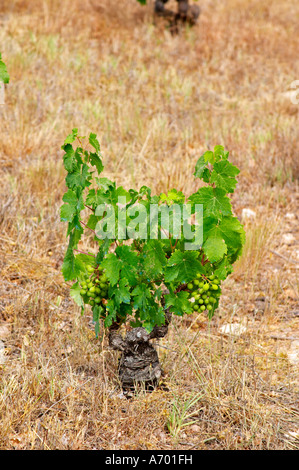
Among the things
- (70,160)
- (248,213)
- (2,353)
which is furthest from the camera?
(248,213)

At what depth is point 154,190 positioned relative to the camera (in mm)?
4773

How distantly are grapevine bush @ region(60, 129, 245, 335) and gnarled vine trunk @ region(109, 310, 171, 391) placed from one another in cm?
19

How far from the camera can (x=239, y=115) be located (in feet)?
20.8

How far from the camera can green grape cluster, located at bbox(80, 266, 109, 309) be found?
2428 mm

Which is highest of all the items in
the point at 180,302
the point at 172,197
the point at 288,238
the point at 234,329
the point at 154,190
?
the point at 154,190

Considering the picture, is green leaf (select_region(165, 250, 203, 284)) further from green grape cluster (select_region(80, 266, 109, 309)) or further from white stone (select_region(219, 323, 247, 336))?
white stone (select_region(219, 323, 247, 336))

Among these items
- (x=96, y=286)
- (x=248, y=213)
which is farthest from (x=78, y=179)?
(x=248, y=213)

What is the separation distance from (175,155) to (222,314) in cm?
218

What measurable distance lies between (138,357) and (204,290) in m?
0.55

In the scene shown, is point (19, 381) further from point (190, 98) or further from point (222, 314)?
point (190, 98)

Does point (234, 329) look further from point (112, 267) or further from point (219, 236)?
point (112, 267)

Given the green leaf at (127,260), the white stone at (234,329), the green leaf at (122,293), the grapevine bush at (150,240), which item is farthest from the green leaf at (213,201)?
the white stone at (234,329)

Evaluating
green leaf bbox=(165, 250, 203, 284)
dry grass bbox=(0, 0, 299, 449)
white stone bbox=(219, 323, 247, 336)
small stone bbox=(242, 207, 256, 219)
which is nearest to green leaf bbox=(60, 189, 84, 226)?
green leaf bbox=(165, 250, 203, 284)

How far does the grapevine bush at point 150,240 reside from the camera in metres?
2.26
